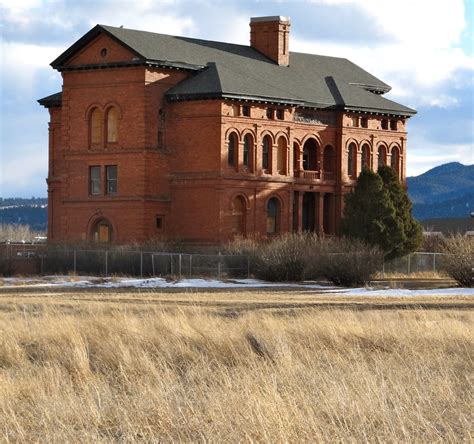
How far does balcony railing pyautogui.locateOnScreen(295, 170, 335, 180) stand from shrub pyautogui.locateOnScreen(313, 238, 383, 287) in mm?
18600

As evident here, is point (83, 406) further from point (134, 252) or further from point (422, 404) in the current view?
point (134, 252)

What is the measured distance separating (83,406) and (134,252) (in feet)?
179

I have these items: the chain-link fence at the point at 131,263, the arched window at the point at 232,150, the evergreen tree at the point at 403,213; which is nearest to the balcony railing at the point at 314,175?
the arched window at the point at 232,150

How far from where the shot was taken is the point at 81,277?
69375mm

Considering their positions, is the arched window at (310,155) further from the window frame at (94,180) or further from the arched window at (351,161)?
the window frame at (94,180)

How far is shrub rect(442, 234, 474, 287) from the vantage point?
62.1 m

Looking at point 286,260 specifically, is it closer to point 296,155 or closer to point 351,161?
point 296,155

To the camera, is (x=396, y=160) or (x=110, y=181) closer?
(x=110, y=181)

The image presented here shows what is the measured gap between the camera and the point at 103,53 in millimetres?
81375

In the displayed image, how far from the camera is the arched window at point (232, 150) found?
82.3 meters

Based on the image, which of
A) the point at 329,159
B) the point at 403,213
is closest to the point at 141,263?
the point at 403,213

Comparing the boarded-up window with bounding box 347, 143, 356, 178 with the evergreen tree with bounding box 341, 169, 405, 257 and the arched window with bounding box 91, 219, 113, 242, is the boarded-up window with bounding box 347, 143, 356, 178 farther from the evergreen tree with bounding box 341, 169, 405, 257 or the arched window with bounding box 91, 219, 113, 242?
the arched window with bounding box 91, 219, 113, 242

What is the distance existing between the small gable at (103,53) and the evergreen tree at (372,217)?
52.2ft

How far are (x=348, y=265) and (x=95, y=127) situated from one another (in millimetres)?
23982
